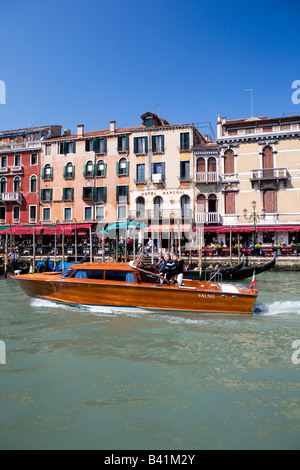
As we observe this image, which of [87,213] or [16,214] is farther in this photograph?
[16,214]

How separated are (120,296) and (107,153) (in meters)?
21.0

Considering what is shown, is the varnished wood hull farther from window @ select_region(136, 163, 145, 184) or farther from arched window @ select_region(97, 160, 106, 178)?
arched window @ select_region(97, 160, 106, 178)

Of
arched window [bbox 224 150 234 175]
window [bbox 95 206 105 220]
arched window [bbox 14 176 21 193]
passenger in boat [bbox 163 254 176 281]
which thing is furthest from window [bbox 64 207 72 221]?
passenger in boat [bbox 163 254 176 281]

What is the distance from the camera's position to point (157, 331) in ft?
24.0

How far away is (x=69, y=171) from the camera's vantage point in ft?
95.3

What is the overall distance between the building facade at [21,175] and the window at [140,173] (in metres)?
8.63

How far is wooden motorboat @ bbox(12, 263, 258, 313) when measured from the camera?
831 cm

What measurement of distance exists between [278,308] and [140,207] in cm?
1857

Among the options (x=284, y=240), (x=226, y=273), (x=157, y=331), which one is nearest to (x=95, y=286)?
(x=157, y=331)

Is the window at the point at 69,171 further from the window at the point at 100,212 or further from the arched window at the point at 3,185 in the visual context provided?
the arched window at the point at 3,185

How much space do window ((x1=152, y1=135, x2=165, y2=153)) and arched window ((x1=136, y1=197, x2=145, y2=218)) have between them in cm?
379

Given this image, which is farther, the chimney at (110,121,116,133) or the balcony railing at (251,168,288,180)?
the chimney at (110,121,116,133)

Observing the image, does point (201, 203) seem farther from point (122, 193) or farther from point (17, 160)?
point (17, 160)

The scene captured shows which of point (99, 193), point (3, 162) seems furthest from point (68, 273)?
point (3, 162)
